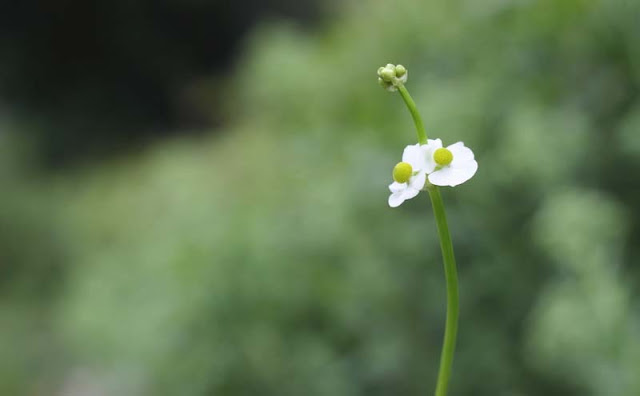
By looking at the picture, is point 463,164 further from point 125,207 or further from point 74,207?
point 74,207

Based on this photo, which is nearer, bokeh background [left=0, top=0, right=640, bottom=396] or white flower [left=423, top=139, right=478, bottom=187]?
white flower [left=423, top=139, right=478, bottom=187]

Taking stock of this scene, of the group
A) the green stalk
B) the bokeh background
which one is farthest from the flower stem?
the bokeh background

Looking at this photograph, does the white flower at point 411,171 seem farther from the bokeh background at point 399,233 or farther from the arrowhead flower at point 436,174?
the bokeh background at point 399,233

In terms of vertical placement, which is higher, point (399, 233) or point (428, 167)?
point (399, 233)

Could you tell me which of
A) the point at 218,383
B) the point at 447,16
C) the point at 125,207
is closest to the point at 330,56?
the point at 447,16

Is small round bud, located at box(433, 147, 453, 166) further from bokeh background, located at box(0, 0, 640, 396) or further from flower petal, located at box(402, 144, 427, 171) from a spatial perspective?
bokeh background, located at box(0, 0, 640, 396)

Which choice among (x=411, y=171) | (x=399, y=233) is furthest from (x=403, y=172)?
(x=399, y=233)

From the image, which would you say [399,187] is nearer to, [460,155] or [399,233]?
[460,155]
